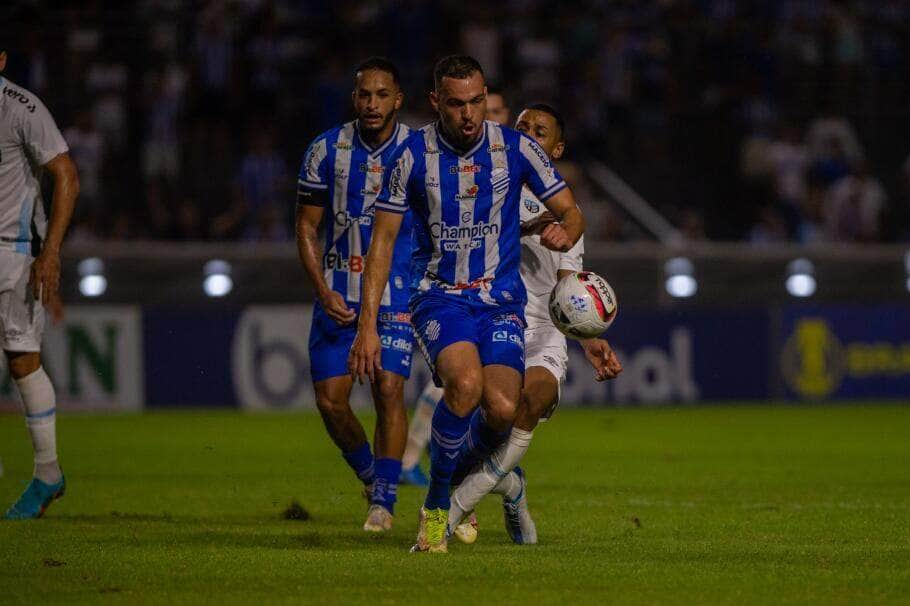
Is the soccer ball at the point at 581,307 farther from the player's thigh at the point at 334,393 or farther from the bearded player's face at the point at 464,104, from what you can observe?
the player's thigh at the point at 334,393

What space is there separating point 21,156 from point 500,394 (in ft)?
10.4

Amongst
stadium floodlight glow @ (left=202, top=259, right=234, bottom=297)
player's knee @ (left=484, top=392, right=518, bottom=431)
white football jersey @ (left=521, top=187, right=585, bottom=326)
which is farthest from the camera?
stadium floodlight glow @ (left=202, top=259, right=234, bottom=297)

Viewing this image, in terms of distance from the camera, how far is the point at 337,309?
28.2 ft

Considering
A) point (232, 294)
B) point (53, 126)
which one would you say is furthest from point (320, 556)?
point (232, 294)

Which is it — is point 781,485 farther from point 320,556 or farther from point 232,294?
point 232,294

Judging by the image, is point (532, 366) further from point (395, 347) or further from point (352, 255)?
point (352, 255)

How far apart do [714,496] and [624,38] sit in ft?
38.5

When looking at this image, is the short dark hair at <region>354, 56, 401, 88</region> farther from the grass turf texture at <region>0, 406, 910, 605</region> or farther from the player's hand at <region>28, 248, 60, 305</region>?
the grass turf texture at <region>0, 406, 910, 605</region>

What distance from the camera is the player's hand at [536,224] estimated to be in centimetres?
811

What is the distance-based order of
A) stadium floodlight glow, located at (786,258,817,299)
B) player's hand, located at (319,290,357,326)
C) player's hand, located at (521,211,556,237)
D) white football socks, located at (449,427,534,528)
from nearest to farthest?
white football socks, located at (449,427,534,528), player's hand, located at (521,211,556,237), player's hand, located at (319,290,357,326), stadium floodlight glow, located at (786,258,817,299)

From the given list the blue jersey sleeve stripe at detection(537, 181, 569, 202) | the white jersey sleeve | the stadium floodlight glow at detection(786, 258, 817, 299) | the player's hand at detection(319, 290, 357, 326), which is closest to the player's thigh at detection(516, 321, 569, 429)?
the white jersey sleeve

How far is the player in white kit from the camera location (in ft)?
28.3

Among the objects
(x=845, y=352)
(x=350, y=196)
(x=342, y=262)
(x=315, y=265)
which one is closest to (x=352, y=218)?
(x=350, y=196)

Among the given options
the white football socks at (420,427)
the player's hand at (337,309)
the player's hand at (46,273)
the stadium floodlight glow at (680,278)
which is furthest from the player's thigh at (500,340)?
the stadium floodlight glow at (680,278)
